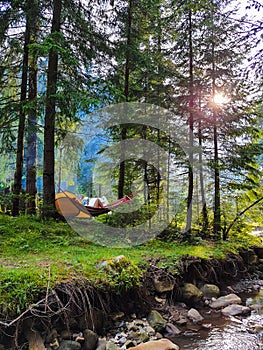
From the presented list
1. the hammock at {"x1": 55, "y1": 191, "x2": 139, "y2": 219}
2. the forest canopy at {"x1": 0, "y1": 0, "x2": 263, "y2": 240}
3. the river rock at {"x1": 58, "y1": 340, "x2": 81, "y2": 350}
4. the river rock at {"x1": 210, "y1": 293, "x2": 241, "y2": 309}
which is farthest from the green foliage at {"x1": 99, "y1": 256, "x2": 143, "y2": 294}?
the hammock at {"x1": 55, "y1": 191, "x2": 139, "y2": 219}

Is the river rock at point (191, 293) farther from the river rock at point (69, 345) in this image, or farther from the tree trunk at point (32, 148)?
the tree trunk at point (32, 148)

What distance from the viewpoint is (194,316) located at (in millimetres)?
2953

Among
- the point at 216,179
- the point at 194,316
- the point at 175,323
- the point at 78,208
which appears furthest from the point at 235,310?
the point at 78,208

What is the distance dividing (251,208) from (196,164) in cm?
158

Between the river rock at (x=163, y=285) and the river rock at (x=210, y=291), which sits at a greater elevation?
the river rock at (x=163, y=285)

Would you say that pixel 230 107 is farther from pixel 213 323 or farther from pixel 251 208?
pixel 213 323

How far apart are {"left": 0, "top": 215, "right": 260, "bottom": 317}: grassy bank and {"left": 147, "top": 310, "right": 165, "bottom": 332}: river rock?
36 centimetres

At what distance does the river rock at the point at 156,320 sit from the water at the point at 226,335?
175 mm

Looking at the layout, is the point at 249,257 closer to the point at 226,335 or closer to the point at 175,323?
the point at 226,335

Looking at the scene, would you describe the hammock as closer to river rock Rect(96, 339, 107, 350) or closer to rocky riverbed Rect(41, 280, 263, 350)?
rocky riverbed Rect(41, 280, 263, 350)

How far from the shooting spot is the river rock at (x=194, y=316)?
292cm

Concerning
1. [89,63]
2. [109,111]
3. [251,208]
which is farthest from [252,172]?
[89,63]

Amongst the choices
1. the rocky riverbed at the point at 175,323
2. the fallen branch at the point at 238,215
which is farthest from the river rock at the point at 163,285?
the fallen branch at the point at 238,215

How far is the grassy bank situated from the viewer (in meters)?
2.17
